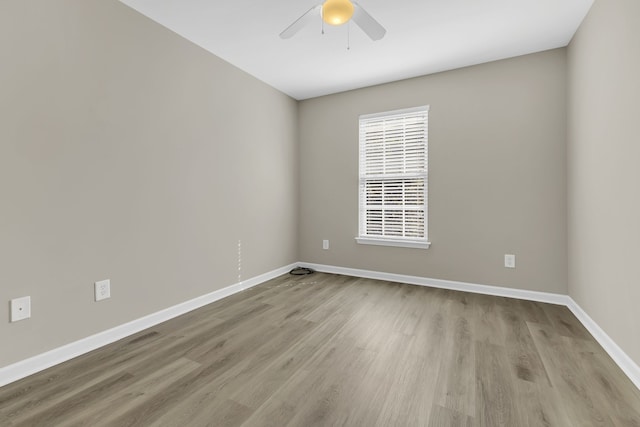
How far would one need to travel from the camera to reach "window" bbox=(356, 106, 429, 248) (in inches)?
139

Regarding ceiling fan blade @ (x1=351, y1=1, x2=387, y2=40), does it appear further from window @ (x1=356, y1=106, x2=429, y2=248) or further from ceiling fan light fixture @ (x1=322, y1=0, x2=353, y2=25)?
window @ (x1=356, y1=106, x2=429, y2=248)

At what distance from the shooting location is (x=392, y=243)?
368cm

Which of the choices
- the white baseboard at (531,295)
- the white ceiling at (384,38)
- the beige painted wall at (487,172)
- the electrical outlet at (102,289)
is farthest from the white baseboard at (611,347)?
the electrical outlet at (102,289)

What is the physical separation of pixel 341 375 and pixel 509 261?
237cm

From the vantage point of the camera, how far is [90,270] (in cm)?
202

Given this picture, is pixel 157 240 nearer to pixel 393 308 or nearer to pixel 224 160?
pixel 224 160

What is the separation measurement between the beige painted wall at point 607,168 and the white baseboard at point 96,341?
10.5 feet

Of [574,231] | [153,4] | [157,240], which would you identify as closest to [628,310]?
[574,231]

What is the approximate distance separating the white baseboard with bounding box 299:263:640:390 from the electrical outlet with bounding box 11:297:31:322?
9.85 feet

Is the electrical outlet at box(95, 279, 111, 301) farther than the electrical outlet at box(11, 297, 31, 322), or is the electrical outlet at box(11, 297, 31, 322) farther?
the electrical outlet at box(95, 279, 111, 301)

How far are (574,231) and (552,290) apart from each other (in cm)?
65

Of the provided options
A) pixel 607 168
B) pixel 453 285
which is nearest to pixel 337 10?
pixel 607 168

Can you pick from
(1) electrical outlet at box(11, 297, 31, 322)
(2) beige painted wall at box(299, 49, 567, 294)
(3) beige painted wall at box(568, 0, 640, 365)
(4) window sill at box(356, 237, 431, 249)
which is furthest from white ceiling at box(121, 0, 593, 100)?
(1) electrical outlet at box(11, 297, 31, 322)

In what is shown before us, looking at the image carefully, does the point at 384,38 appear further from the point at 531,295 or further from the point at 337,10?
the point at 531,295
